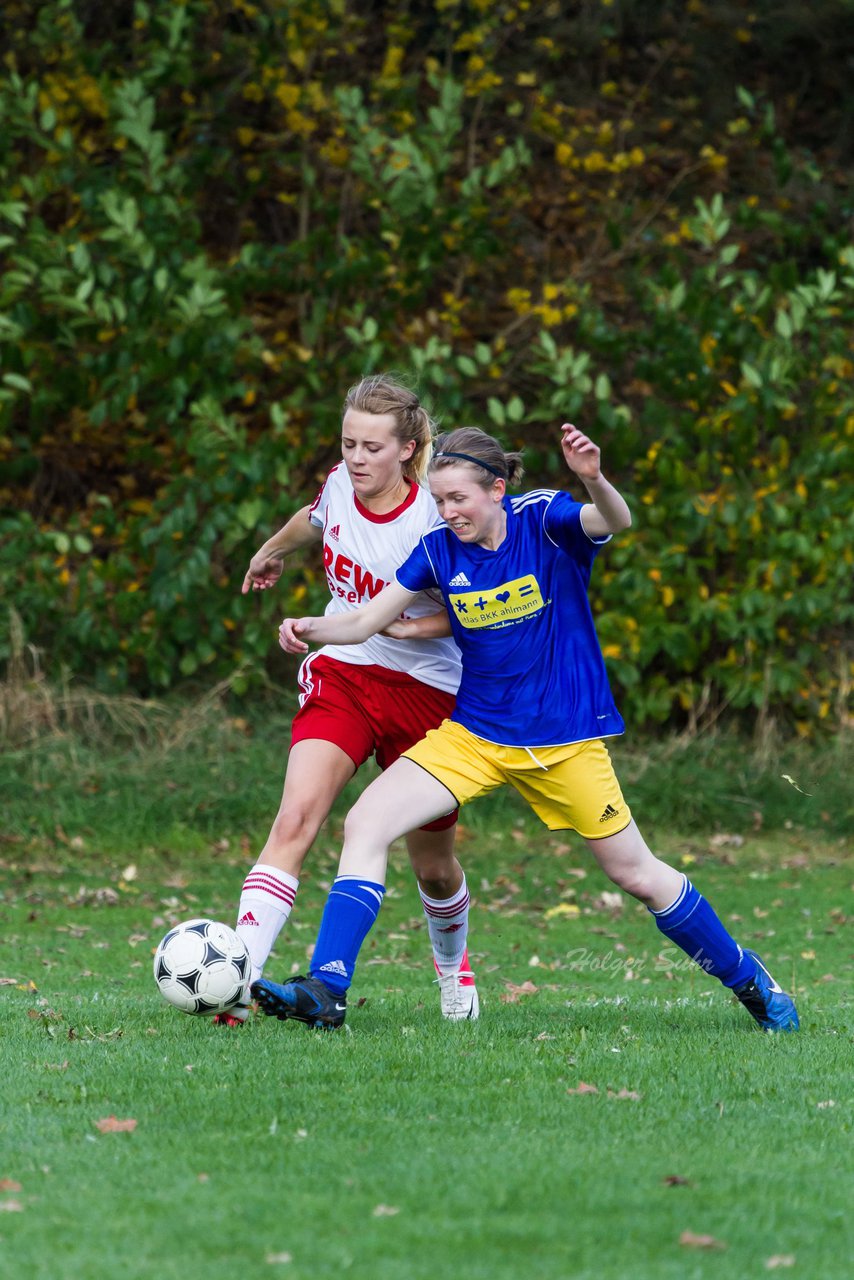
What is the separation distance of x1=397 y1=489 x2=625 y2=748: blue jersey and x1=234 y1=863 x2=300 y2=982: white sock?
835mm

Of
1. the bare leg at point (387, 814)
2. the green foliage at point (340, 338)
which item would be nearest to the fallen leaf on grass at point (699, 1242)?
the bare leg at point (387, 814)

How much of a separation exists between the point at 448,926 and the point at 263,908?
2.88ft

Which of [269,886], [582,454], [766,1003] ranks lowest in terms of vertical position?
[766,1003]

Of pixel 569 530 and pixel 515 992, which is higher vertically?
pixel 569 530

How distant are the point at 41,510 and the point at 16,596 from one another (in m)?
1.53

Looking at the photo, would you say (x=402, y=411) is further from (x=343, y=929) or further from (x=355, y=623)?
(x=343, y=929)

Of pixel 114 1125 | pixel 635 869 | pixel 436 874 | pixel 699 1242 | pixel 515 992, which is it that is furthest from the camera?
pixel 515 992

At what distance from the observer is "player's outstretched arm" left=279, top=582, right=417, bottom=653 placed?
17.4ft

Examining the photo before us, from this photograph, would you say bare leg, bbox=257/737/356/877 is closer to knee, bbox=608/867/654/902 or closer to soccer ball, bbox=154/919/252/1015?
soccer ball, bbox=154/919/252/1015

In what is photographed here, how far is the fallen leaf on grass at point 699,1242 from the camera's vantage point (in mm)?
3354

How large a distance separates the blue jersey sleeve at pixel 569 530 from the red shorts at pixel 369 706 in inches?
31.2

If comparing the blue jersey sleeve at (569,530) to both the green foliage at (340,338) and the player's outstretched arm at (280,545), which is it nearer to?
the player's outstretched arm at (280,545)

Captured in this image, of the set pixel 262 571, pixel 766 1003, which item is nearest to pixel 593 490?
pixel 262 571

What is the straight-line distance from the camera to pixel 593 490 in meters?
4.93
